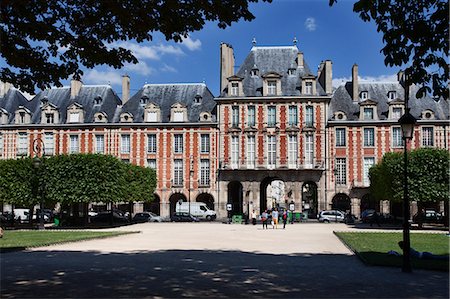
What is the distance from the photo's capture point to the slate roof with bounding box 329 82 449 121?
155 feet

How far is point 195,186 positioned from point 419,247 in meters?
32.5

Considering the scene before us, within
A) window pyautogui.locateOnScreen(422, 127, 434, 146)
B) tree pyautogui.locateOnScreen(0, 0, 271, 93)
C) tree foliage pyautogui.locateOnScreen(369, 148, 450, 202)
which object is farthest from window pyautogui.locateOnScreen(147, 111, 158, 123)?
tree pyautogui.locateOnScreen(0, 0, 271, 93)

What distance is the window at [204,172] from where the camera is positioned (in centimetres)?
4844

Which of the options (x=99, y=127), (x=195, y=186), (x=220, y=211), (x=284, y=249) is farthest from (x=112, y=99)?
(x=284, y=249)

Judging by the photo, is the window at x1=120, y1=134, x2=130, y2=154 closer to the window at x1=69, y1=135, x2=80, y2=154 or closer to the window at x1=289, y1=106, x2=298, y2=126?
the window at x1=69, y1=135, x2=80, y2=154

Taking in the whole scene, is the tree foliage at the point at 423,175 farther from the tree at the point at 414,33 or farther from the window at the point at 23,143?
the window at the point at 23,143

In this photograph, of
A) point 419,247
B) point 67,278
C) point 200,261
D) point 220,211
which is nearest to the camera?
point 67,278

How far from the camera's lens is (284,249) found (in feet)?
56.3

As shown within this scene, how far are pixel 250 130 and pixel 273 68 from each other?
6658mm

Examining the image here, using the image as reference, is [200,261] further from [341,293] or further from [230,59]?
[230,59]

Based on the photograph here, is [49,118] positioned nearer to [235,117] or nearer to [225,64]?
[225,64]

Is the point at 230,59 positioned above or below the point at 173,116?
above

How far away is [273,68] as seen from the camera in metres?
49.8

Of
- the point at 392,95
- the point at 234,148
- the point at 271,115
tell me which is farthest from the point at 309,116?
the point at 392,95
